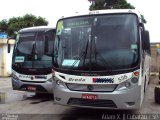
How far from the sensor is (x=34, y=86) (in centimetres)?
1092

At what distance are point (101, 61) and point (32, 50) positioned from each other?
474 centimetres

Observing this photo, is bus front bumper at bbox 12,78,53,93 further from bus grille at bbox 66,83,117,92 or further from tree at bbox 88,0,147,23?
tree at bbox 88,0,147,23

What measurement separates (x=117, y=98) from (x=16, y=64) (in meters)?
5.63

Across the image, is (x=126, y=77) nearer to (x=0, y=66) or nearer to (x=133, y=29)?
(x=133, y=29)

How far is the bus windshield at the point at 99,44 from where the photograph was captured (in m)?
7.26

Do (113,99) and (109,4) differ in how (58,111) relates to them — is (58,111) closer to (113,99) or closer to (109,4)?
(113,99)

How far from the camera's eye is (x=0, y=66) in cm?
2503

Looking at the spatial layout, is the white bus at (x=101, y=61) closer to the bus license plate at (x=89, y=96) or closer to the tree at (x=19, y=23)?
the bus license plate at (x=89, y=96)

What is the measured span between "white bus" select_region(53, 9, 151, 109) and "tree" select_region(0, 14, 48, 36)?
3793 cm

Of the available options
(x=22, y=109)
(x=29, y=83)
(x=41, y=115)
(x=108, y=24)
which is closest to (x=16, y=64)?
(x=29, y=83)

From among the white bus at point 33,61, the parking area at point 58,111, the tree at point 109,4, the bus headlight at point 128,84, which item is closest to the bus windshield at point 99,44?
the bus headlight at point 128,84

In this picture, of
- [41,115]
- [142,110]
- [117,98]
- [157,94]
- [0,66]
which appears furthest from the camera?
[0,66]

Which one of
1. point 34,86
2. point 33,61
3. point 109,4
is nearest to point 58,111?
point 34,86

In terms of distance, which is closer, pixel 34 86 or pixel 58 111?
pixel 58 111
